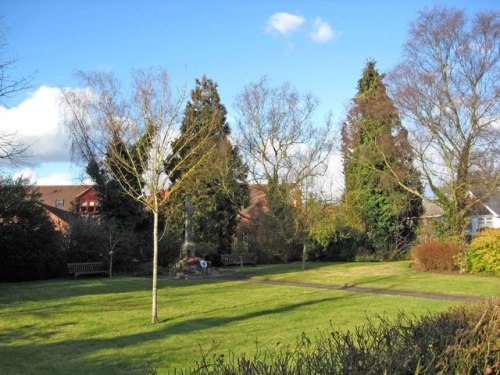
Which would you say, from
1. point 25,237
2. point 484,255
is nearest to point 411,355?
point 484,255

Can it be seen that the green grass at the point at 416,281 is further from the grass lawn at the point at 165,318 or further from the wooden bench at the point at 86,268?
the wooden bench at the point at 86,268

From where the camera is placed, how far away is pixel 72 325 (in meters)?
10.3

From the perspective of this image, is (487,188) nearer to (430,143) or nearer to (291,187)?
(430,143)

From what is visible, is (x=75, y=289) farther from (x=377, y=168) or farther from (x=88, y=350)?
(x=377, y=168)

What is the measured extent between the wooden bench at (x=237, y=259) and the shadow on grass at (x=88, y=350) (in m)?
18.7

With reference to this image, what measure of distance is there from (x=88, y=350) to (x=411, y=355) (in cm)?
654

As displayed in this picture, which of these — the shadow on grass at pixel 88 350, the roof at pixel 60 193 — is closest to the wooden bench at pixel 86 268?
the shadow on grass at pixel 88 350

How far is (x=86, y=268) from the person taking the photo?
22.7m

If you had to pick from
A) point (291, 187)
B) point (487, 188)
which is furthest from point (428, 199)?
point (291, 187)

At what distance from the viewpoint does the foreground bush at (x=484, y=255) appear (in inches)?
816

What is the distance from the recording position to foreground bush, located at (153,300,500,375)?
2893 mm

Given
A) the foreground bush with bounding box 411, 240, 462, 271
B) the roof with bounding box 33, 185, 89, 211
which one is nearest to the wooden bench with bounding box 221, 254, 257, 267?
the foreground bush with bounding box 411, 240, 462, 271

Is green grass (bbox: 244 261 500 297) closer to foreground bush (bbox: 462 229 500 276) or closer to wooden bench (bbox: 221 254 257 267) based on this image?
foreground bush (bbox: 462 229 500 276)

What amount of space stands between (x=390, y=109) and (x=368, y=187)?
23.4 ft
